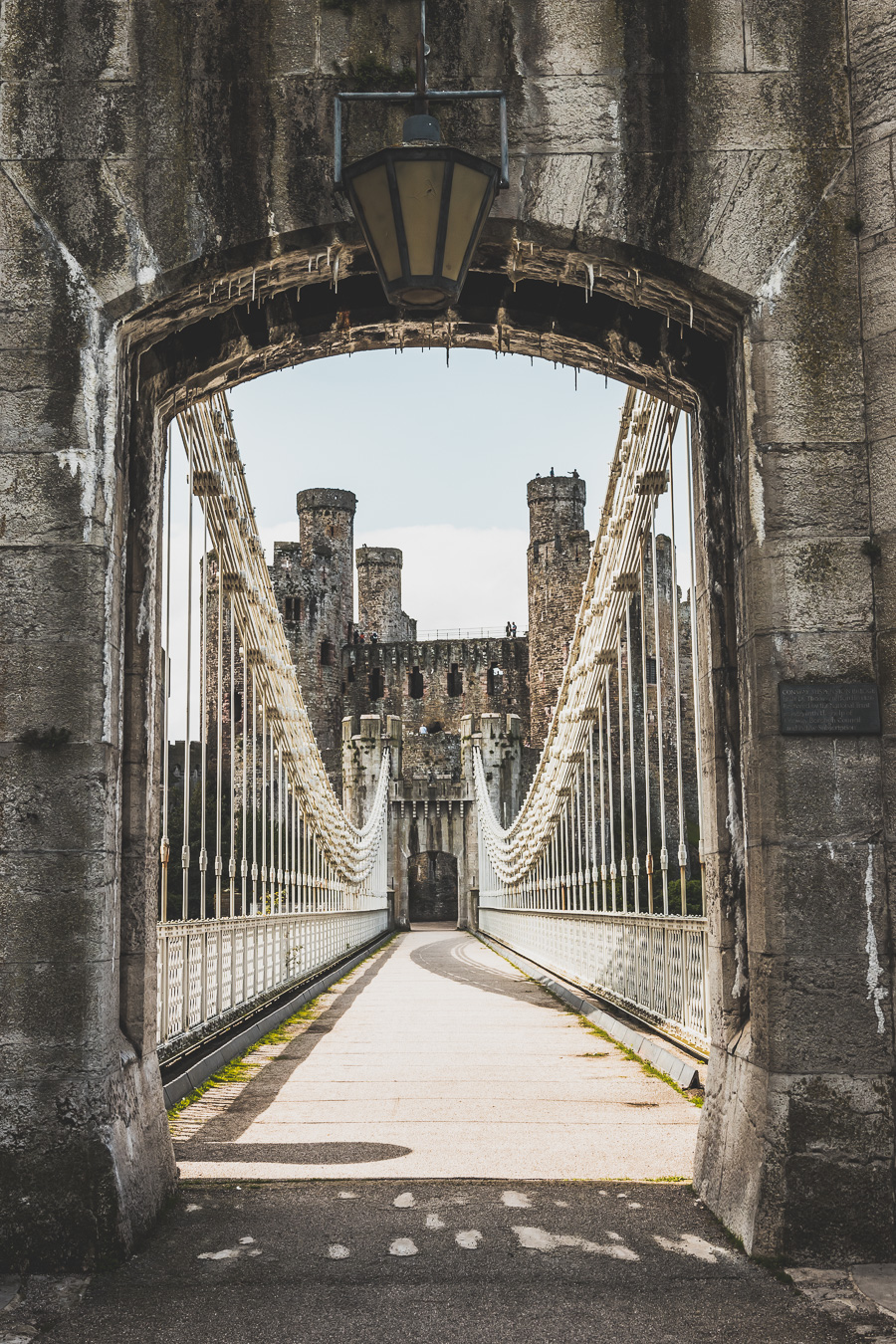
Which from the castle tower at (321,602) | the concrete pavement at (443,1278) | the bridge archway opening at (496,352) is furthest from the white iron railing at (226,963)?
the castle tower at (321,602)

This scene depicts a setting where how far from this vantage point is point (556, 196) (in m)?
3.76

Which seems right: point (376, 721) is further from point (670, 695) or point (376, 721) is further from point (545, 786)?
point (545, 786)

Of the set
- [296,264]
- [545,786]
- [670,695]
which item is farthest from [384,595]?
[296,264]

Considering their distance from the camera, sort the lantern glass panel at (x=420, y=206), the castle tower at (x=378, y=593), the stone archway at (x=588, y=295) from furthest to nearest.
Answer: the castle tower at (x=378, y=593) → the stone archway at (x=588, y=295) → the lantern glass panel at (x=420, y=206)

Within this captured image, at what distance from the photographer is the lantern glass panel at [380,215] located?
3.25 m

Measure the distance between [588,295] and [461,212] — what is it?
2.48 ft

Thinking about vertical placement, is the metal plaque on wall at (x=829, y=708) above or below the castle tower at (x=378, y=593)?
below

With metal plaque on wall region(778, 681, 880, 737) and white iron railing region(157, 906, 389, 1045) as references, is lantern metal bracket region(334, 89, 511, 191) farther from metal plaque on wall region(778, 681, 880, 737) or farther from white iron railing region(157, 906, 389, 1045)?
white iron railing region(157, 906, 389, 1045)

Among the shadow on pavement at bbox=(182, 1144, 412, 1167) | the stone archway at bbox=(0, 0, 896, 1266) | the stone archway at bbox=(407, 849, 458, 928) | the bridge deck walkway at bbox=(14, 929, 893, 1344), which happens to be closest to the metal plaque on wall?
the stone archway at bbox=(0, 0, 896, 1266)

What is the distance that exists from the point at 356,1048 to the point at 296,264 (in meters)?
5.04

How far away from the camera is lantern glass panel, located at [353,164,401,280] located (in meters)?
3.25

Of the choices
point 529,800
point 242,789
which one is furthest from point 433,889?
point 242,789

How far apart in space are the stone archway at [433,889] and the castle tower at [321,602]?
461 centimetres

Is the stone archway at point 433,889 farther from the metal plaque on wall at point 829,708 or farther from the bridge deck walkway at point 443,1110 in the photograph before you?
the metal plaque on wall at point 829,708
